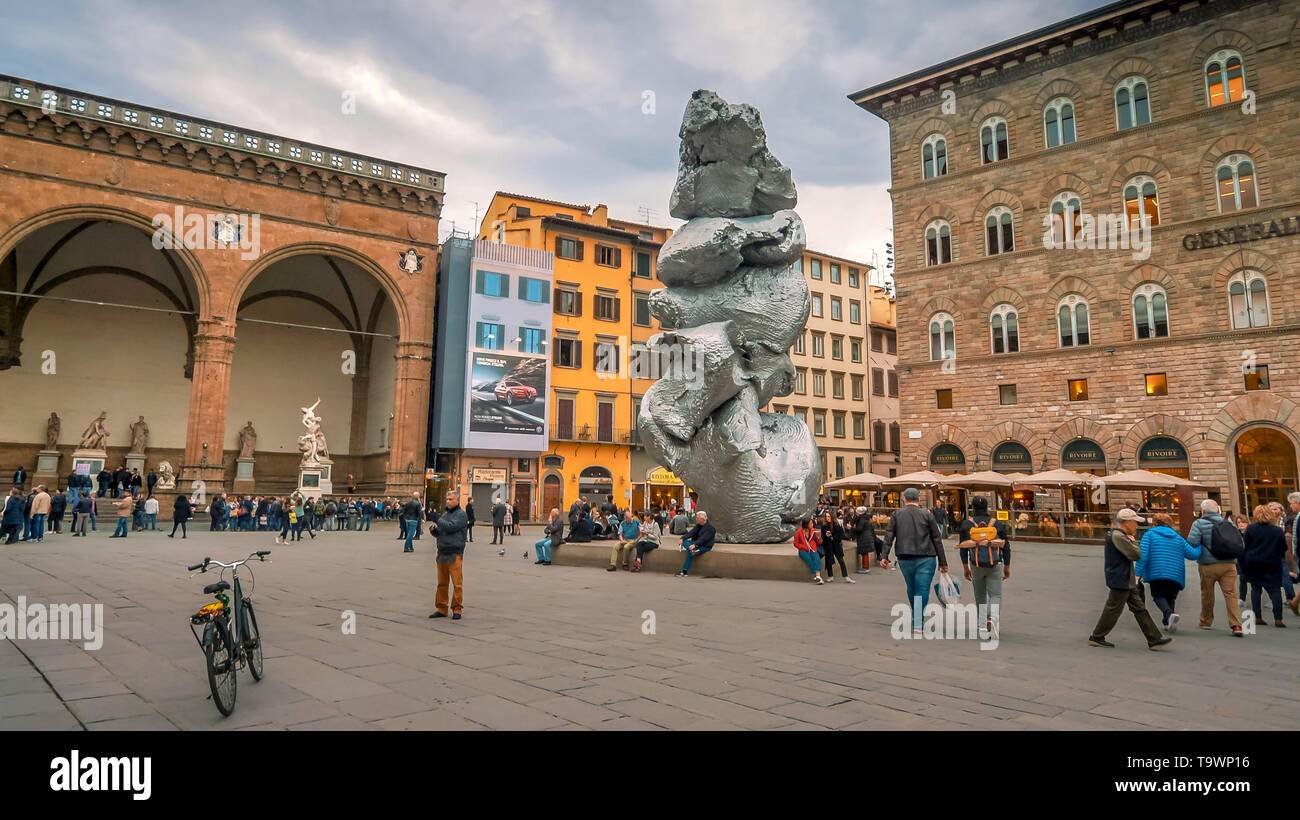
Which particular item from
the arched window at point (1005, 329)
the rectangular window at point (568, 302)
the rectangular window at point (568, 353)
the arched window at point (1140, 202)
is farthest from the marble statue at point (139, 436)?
the arched window at point (1140, 202)

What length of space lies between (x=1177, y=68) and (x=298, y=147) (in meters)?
33.2

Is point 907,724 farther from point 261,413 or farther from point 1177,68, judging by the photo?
point 261,413

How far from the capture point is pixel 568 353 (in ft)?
123

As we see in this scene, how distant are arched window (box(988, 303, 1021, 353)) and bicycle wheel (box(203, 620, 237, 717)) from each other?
30328 mm

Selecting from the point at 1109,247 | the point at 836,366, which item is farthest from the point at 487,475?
the point at 1109,247

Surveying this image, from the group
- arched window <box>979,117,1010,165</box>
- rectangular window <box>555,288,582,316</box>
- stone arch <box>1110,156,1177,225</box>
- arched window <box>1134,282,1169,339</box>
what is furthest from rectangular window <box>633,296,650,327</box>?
arched window <box>1134,282,1169,339</box>

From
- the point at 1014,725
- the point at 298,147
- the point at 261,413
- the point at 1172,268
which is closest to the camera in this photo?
the point at 1014,725

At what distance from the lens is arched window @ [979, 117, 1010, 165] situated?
30453 mm

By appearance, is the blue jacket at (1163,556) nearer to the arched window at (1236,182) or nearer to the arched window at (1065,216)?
the arched window at (1236,182)

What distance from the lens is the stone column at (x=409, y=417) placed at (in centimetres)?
3294

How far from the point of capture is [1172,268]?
87.4 ft

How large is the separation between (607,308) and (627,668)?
3445cm

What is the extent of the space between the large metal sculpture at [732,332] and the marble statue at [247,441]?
29.5 m
